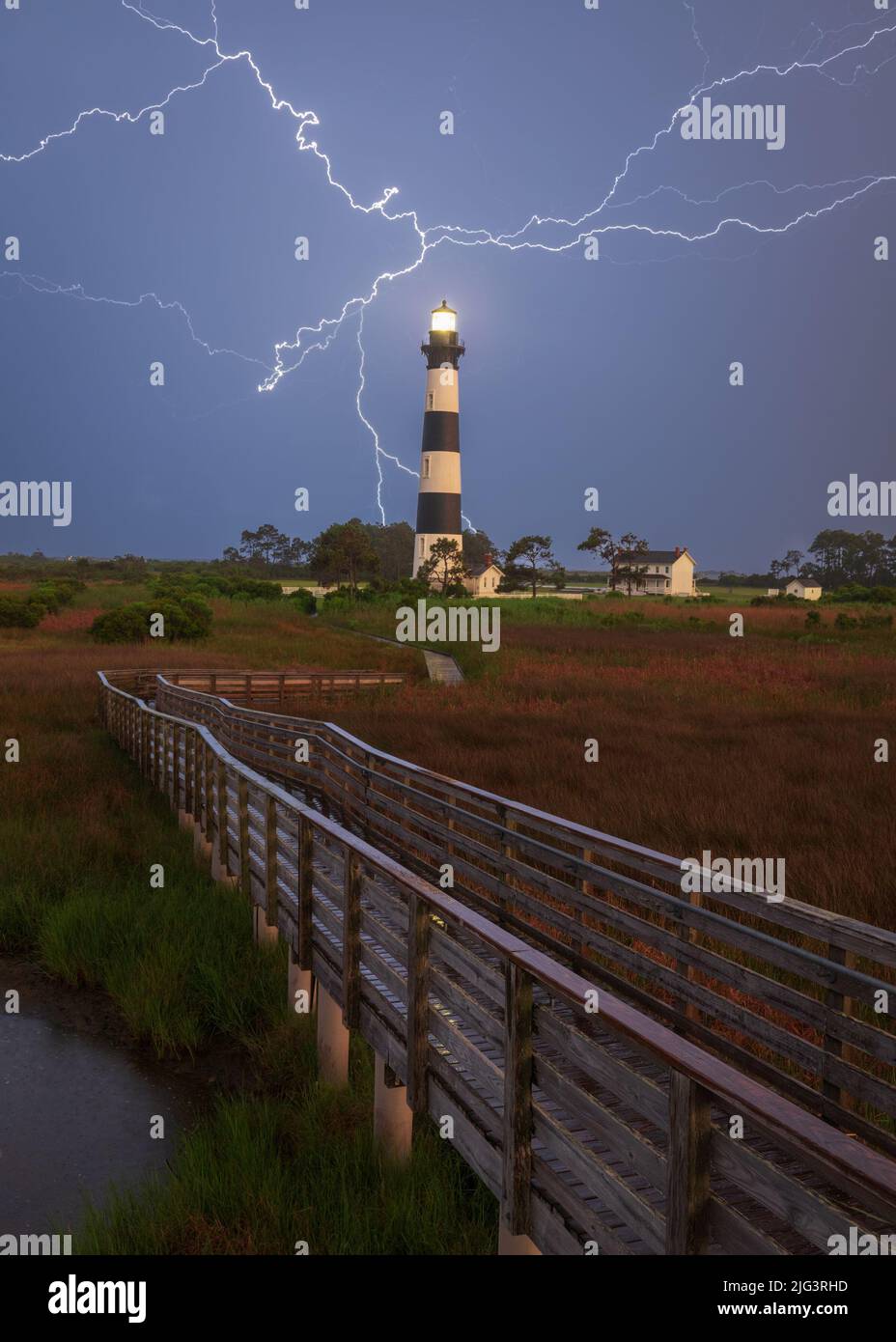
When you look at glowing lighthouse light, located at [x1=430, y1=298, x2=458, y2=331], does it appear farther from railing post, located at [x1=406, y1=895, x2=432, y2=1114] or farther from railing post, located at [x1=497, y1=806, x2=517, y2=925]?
railing post, located at [x1=406, y1=895, x2=432, y2=1114]

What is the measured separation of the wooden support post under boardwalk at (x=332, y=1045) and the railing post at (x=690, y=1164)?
12.2ft

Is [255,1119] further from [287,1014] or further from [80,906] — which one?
[80,906]

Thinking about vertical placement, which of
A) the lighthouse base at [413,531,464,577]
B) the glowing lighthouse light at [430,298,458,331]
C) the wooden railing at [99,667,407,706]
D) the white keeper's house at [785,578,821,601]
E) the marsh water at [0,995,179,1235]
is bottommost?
the marsh water at [0,995,179,1235]

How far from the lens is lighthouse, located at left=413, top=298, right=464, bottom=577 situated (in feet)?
250

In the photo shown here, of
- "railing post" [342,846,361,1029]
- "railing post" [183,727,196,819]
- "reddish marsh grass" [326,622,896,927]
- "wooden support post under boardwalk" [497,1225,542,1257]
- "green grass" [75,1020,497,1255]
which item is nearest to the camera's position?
"wooden support post under boardwalk" [497,1225,542,1257]

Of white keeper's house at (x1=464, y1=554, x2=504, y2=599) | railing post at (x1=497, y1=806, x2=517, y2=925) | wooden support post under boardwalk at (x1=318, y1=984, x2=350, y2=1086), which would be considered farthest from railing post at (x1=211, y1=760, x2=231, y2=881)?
white keeper's house at (x1=464, y1=554, x2=504, y2=599)

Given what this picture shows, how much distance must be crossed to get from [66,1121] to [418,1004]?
2.90m

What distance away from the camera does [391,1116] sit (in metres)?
5.41

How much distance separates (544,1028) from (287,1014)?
13.4ft

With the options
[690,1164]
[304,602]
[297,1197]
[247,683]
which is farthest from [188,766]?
[304,602]

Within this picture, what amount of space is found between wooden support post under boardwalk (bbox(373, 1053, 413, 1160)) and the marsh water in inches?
50.9

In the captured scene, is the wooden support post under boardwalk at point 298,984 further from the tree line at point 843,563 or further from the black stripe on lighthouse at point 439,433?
the tree line at point 843,563

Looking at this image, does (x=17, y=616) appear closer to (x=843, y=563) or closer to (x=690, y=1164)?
(x=690, y=1164)

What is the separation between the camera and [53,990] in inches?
333
